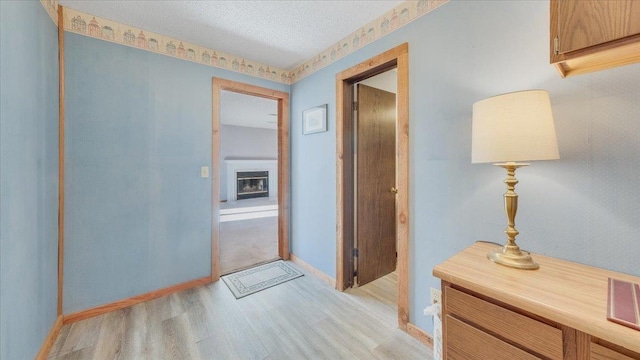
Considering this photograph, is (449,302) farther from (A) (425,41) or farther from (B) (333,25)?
(B) (333,25)

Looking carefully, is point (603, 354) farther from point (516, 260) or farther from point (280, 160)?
point (280, 160)

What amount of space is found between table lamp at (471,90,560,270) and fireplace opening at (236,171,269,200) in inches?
291

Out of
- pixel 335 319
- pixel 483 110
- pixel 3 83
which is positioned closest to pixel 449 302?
pixel 483 110

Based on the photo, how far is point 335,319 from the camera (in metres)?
1.91

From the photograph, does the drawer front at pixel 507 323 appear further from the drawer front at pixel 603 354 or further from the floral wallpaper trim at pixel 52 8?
the floral wallpaper trim at pixel 52 8

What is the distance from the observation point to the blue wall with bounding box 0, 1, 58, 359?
1.11m

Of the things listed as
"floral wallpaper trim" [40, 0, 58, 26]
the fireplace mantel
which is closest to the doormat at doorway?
"floral wallpaper trim" [40, 0, 58, 26]

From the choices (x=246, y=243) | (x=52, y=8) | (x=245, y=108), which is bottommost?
(x=246, y=243)

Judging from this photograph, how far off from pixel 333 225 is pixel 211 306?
1295mm

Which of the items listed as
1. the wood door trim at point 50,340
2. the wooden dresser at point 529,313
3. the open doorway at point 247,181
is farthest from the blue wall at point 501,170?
the wood door trim at point 50,340

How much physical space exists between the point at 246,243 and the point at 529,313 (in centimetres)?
349

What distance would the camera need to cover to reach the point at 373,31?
1.96 metres

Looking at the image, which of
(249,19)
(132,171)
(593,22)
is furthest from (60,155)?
(593,22)

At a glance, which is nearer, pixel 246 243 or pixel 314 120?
pixel 314 120
